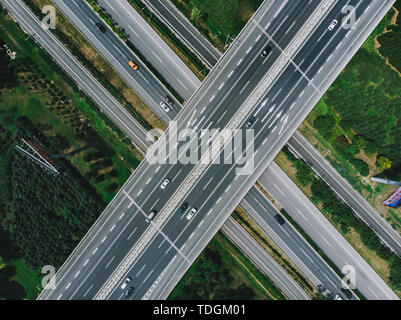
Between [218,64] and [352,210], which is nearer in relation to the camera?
[218,64]

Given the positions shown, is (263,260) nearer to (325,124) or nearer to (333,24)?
(325,124)

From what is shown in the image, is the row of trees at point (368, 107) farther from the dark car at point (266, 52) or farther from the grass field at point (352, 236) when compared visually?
the dark car at point (266, 52)

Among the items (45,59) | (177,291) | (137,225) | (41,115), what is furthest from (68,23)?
(177,291)

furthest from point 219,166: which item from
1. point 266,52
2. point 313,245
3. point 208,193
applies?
point 313,245

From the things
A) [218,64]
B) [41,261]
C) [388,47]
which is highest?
[388,47]

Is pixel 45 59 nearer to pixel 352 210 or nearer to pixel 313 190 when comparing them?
pixel 313 190

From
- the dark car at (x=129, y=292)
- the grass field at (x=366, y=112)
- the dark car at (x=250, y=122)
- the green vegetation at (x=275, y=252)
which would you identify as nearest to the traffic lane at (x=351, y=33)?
the grass field at (x=366, y=112)

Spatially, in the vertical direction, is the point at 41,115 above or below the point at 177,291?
above
